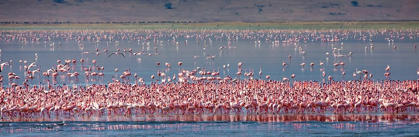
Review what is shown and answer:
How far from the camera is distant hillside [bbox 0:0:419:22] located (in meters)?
136

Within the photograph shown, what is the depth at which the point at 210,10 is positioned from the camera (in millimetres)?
138875

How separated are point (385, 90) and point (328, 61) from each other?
19629 mm

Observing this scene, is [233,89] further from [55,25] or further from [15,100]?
[55,25]

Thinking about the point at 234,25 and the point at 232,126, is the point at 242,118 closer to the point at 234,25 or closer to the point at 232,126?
the point at 232,126

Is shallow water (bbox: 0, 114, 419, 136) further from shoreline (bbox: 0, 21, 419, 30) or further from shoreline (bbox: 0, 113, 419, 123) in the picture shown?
shoreline (bbox: 0, 21, 419, 30)

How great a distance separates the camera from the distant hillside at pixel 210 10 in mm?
135875

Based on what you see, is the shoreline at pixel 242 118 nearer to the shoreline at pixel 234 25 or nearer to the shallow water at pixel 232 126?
the shallow water at pixel 232 126

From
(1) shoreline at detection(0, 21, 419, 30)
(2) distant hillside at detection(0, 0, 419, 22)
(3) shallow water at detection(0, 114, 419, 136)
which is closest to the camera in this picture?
(3) shallow water at detection(0, 114, 419, 136)

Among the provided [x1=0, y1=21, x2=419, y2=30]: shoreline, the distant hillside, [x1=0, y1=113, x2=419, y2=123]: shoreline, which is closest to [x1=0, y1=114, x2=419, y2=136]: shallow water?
[x1=0, y1=113, x2=419, y2=123]: shoreline

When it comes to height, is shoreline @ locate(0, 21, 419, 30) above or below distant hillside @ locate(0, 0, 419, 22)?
below

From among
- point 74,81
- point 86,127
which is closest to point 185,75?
point 74,81

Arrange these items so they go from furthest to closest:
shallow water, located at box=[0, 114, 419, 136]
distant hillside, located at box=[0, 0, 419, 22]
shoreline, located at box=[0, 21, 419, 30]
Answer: distant hillside, located at box=[0, 0, 419, 22]
shoreline, located at box=[0, 21, 419, 30]
shallow water, located at box=[0, 114, 419, 136]

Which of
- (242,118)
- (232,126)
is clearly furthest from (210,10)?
(232,126)

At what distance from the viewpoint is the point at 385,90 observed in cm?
2456
